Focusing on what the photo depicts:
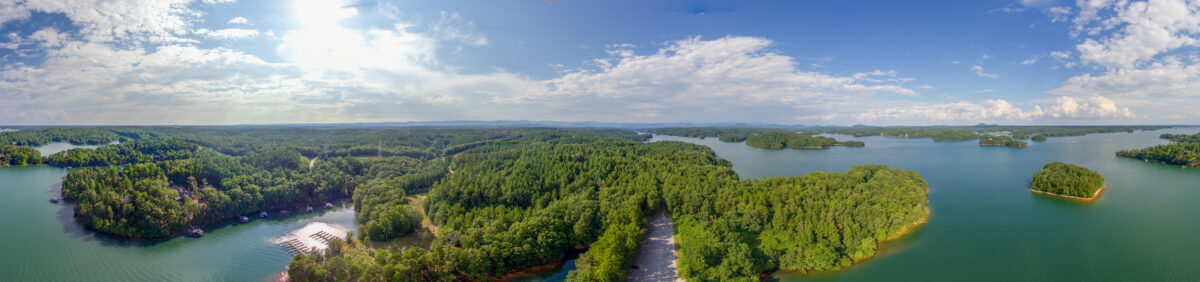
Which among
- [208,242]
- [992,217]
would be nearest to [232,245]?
[208,242]

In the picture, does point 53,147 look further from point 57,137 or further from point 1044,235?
point 1044,235

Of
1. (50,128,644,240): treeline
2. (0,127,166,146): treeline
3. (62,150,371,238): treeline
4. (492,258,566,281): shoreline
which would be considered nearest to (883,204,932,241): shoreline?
(492,258,566,281): shoreline

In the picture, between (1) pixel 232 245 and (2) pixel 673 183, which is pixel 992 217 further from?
(1) pixel 232 245

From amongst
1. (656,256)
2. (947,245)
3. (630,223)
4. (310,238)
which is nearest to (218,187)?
(310,238)

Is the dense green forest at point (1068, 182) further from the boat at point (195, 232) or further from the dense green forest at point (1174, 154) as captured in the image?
the boat at point (195, 232)

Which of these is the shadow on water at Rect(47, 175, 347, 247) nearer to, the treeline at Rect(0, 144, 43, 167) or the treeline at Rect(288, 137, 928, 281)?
the treeline at Rect(288, 137, 928, 281)

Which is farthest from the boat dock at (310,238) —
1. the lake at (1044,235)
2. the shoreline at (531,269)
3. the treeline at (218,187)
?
the lake at (1044,235)
